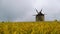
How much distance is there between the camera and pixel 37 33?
16.6ft

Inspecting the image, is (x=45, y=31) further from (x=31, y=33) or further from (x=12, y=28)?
(x=12, y=28)

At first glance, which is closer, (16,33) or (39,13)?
(16,33)

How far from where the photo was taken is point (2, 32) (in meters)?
5.16

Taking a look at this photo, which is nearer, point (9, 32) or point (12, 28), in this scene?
point (9, 32)

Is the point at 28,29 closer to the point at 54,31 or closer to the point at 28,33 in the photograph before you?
the point at 28,33

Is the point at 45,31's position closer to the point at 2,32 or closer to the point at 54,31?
the point at 54,31

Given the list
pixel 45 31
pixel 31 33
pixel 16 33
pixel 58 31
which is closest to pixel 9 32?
pixel 16 33

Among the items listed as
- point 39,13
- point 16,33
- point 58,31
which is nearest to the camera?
point 16,33

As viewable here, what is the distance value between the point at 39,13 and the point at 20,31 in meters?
50.3

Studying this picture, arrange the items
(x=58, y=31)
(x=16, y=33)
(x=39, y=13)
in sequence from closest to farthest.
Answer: (x=16, y=33) → (x=58, y=31) → (x=39, y=13)

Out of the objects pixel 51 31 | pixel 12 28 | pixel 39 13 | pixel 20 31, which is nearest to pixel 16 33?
pixel 20 31

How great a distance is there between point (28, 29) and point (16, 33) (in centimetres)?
62

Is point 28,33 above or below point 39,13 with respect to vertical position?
above

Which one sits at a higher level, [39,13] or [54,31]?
[54,31]
